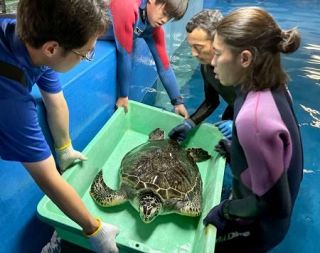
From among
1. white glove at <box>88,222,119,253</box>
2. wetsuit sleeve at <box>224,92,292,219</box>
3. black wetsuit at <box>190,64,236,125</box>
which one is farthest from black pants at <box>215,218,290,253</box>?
black wetsuit at <box>190,64,236,125</box>

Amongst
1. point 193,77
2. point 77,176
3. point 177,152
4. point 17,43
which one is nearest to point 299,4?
point 193,77

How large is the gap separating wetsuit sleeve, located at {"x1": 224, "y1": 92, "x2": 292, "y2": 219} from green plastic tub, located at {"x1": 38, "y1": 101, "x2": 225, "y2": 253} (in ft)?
0.87

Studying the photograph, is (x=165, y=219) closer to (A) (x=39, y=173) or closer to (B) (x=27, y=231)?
(B) (x=27, y=231)

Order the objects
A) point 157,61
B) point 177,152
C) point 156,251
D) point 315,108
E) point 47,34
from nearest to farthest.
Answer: point 47,34
point 156,251
point 177,152
point 157,61
point 315,108

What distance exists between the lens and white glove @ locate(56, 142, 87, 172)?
135 centimetres

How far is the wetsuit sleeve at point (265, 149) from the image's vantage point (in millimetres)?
842

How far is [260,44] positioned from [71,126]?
921mm

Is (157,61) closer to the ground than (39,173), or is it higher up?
closer to the ground

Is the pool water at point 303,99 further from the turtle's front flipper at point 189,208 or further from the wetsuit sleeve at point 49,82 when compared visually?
the wetsuit sleeve at point 49,82

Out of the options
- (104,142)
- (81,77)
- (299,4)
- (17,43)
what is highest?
(17,43)

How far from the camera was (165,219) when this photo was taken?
1.43m

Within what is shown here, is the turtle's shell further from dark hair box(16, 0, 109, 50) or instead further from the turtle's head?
dark hair box(16, 0, 109, 50)

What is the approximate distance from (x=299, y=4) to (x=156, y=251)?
587 centimetres

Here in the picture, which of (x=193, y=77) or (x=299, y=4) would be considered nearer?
(x=193, y=77)
